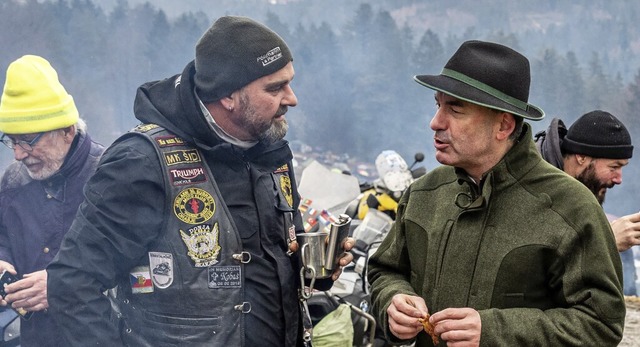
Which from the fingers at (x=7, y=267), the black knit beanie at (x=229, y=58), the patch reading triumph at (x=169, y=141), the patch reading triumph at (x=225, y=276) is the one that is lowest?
the fingers at (x=7, y=267)

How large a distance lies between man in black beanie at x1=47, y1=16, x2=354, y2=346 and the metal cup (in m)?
0.06

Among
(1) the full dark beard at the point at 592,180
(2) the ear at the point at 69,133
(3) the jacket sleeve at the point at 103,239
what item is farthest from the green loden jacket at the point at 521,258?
(2) the ear at the point at 69,133

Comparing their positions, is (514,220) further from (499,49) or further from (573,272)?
(499,49)

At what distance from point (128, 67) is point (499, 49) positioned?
29.5ft

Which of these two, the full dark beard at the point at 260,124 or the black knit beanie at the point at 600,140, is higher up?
the full dark beard at the point at 260,124

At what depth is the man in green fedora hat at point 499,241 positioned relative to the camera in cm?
239

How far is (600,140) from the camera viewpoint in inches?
162

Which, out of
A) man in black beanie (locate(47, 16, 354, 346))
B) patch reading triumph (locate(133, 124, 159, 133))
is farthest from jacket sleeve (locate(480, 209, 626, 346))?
patch reading triumph (locate(133, 124, 159, 133))

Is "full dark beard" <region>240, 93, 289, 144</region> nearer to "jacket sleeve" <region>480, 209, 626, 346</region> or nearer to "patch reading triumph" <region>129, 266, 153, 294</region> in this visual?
"patch reading triumph" <region>129, 266, 153, 294</region>

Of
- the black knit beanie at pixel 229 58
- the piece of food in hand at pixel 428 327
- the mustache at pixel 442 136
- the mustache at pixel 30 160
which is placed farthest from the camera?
the mustache at pixel 30 160

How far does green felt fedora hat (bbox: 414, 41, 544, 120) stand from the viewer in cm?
253

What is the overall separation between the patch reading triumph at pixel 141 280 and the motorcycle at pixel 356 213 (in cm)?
251

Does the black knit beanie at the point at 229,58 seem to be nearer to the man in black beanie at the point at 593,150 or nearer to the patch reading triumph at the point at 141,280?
the patch reading triumph at the point at 141,280

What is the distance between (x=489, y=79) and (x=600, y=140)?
1.86m
